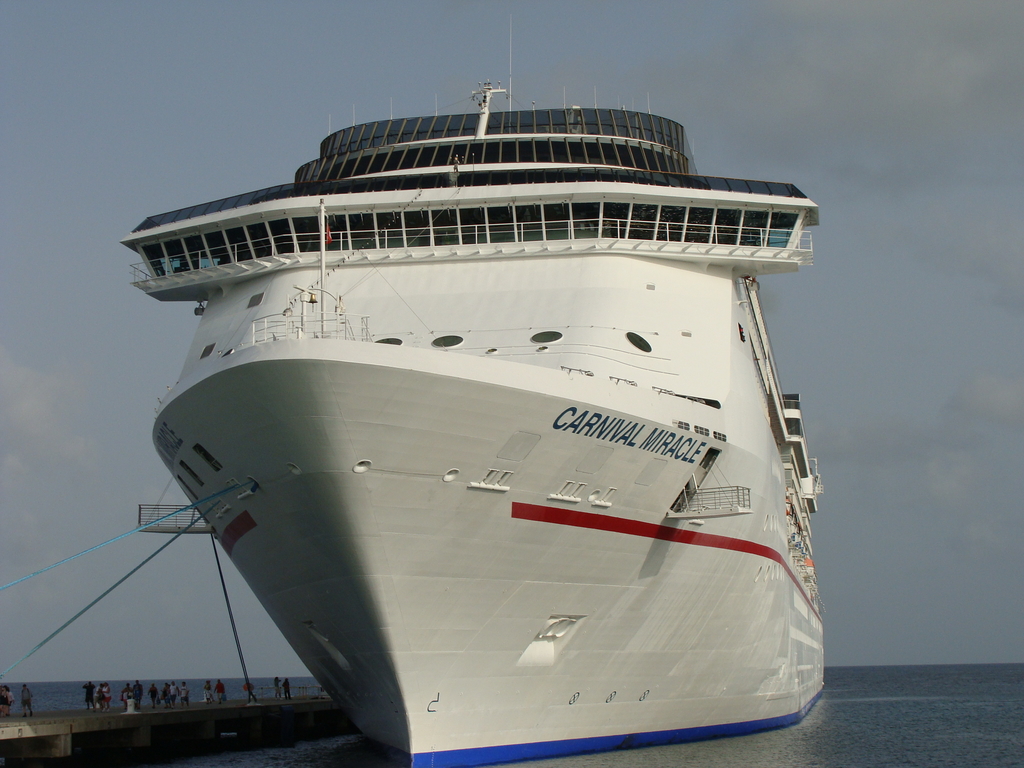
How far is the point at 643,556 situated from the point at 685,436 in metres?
2.11

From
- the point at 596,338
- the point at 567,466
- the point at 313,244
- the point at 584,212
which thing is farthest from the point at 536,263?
the point at 567,466

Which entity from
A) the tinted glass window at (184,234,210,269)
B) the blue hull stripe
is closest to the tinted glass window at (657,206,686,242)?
the tinted glass window at (184,234,210,269)

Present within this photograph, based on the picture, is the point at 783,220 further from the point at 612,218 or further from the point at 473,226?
the point at 473,226

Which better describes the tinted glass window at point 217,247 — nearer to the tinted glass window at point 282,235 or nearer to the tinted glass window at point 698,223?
the tinted glass window at point 282,235

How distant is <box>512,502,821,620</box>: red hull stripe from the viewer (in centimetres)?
1582

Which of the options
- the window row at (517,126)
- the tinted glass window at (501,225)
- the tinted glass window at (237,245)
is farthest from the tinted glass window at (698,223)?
the tinted glass window at (237,245)

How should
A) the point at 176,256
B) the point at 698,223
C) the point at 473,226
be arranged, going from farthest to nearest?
the point at 176,256 < the point at 698,223 < the point at 473,226

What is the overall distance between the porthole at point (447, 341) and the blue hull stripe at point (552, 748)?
6933 mm

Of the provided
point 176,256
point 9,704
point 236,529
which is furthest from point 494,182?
point 9,704

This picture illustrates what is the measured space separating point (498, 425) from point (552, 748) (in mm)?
5806

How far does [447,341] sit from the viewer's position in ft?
63.0

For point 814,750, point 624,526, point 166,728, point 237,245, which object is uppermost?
point 237,245

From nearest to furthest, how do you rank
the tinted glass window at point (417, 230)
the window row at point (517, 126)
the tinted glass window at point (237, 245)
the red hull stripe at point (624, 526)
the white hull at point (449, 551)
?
the white hull at point (449, 551) → the red hull stripe at point (624, 526) → the tinted glass window at point (417, 230) → the tinted glass window at point (237, 245) → the window row at point (517, 126)

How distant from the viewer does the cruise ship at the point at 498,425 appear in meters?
14.9
